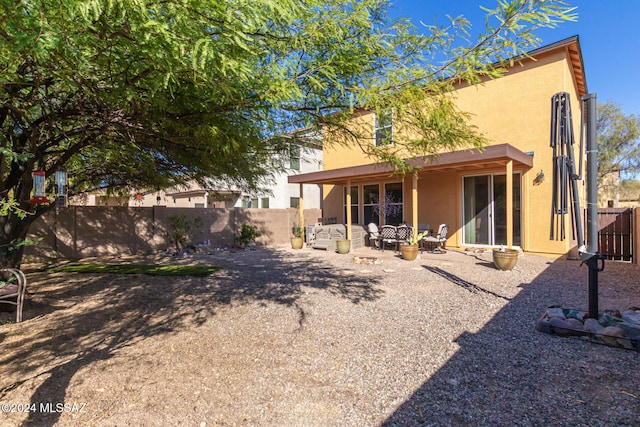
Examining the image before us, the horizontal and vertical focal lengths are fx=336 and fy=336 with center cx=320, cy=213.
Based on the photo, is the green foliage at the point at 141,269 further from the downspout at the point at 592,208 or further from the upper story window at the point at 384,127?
the downspout at the point at 592,208

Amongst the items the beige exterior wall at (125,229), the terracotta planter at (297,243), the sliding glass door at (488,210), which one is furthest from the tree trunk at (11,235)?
the sliding glass door at (488,210)

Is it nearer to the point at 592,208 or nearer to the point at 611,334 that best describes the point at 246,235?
the point at 592,208

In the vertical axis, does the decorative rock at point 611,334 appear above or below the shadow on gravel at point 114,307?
above

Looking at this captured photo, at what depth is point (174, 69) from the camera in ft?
7.07

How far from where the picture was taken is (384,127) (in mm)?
3703

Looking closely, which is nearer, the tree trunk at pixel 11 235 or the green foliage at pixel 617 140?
the tree trunk at pixel 11 235

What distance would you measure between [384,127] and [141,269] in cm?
762

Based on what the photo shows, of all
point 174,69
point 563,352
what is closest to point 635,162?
point 563,352

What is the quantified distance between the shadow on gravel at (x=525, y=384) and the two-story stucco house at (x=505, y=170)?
5371 mm

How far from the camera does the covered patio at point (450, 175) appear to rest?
338 inches

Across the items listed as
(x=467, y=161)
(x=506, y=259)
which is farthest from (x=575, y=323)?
(x=467, y=161)

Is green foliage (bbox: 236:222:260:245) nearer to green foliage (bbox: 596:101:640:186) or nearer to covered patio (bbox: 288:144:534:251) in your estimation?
covered patio (bbox: 288:144:534:251)

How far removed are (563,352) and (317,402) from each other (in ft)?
8.78

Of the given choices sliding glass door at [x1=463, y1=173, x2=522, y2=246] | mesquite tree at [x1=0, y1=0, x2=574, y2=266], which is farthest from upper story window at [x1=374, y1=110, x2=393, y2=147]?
sliding glass door at [x1=463, y1=173, x2=522, y2=246]
